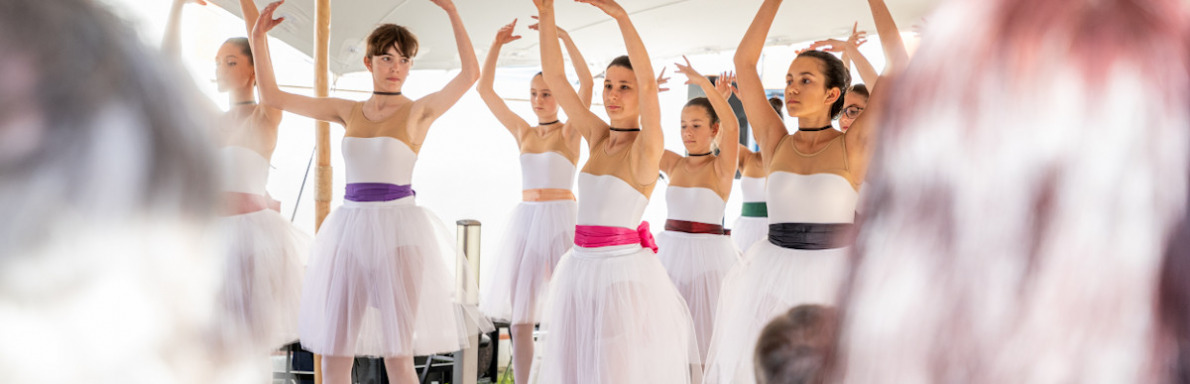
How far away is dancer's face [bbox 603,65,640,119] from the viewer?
2.63m

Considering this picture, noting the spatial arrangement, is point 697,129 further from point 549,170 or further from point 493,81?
point 493,81

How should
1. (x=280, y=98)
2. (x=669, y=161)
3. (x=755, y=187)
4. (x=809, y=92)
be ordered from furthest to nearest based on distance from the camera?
(x=755, y=187) → (x=669, y=161) → (x=280, y=98) → (x=809, y=92)

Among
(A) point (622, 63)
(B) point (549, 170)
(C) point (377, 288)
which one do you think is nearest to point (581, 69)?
(B) point (549, 170)

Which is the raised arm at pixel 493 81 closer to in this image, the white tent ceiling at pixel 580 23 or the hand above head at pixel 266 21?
the white tent ceiling at pixel 580 23

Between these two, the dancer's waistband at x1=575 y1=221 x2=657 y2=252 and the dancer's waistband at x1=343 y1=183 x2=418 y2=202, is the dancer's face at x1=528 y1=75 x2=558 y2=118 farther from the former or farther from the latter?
the dancer's waistband at x1=575 y1=221 x2=657 y2=252

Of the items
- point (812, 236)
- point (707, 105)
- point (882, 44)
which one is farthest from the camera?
point (707, 105)

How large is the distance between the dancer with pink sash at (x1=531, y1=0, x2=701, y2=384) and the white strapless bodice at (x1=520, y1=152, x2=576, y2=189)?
2.66ft

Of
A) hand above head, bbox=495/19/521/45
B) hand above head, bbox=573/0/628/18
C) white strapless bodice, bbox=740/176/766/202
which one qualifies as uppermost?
hand above head, bbox=495/19/521/45

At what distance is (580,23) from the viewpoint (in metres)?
3.58

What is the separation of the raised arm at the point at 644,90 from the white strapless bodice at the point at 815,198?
36cm

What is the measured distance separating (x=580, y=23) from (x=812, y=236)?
1.63 meters

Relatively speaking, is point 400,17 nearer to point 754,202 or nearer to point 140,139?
point 754,202

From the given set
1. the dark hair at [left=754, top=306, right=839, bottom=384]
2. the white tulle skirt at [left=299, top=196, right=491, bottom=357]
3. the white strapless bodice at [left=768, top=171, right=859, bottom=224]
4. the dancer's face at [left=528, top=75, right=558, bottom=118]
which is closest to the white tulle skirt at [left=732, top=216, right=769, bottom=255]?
the dancer's face at [left=528, top=75, right=558, bottom=118]

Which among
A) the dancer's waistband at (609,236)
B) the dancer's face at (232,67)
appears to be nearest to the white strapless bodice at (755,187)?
the dancer's waistband at (609,236)
